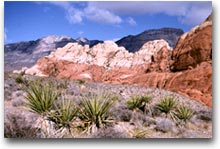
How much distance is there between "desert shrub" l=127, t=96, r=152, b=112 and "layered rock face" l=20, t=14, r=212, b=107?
0.18m

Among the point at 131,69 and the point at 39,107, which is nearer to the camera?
the point at 39,107

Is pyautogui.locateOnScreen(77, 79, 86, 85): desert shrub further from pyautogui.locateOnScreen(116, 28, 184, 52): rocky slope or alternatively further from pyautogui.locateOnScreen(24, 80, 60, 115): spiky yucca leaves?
pyautogui.locateOnScreen(116, 28, 184, 52): rocky slope

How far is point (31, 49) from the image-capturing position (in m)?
5.23

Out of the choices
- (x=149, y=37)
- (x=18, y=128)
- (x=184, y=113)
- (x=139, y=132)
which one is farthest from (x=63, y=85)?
(x=184, y=113)

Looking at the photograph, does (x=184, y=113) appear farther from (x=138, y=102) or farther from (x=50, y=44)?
(x=50, y=44)

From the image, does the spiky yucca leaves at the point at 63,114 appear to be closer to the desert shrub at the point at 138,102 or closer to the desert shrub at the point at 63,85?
the desert shrub at the point at 63,85

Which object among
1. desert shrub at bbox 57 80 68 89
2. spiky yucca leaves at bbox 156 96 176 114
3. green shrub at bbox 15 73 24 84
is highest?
green shrub at bbox 15 73 24 84

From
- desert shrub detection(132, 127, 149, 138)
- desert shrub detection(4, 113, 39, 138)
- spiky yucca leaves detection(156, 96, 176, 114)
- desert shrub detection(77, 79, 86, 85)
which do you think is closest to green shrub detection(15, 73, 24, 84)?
desert shrub detection(4, 113, 39, 138)

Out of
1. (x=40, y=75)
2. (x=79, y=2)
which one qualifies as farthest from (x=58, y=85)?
(x=79, y=2)

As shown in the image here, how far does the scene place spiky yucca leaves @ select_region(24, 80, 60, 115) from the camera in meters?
5.05

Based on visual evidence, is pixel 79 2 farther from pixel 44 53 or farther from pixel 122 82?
pixel 122 82

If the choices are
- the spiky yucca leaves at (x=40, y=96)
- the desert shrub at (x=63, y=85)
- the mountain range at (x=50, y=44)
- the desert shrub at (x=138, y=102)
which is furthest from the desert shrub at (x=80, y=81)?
the desert shrub at (x=138, y=102)

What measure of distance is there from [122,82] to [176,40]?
32.2 inches

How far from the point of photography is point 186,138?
5.08 meters
